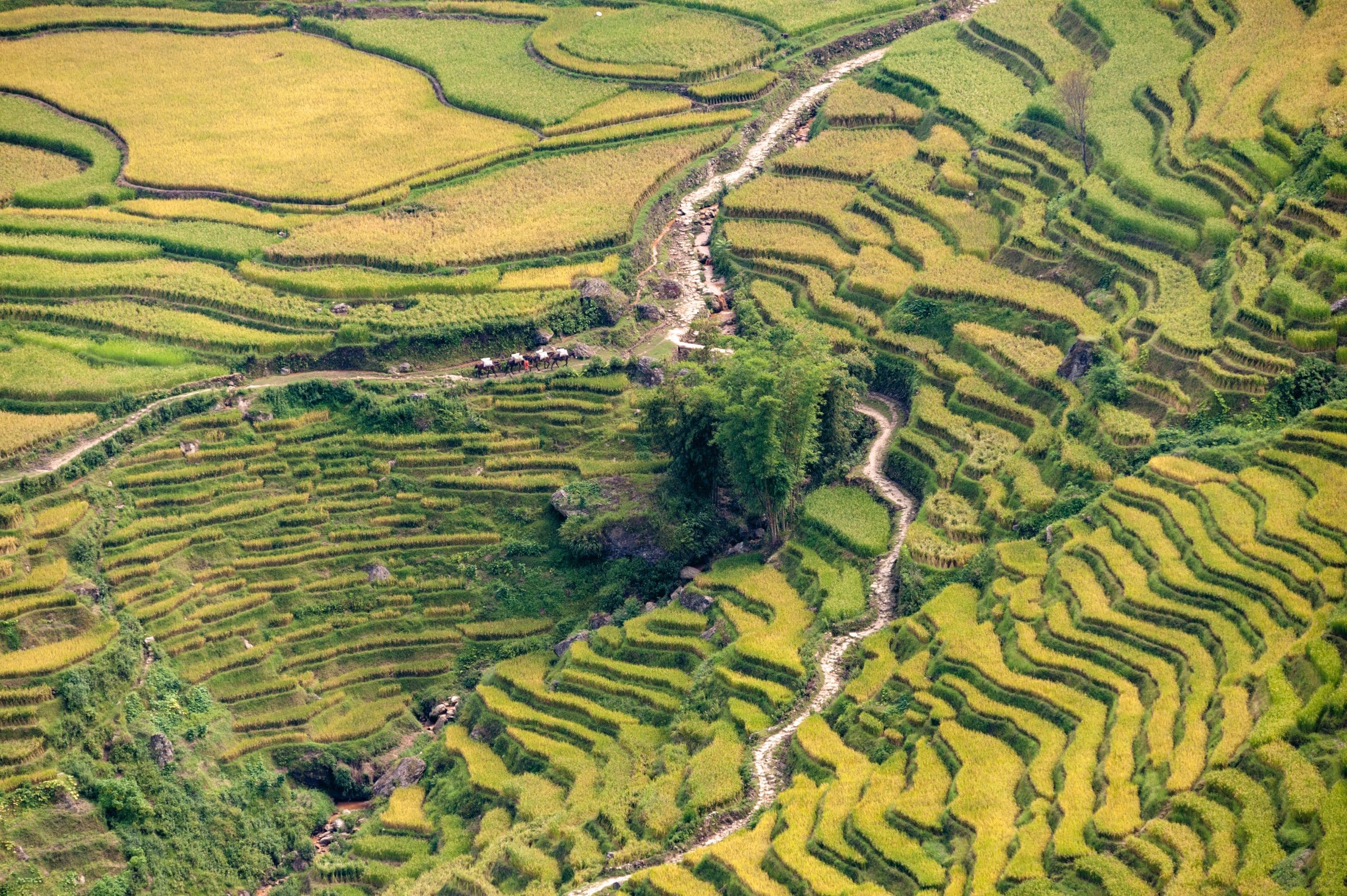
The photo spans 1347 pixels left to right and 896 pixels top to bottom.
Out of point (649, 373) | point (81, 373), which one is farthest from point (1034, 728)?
point (81, 373)

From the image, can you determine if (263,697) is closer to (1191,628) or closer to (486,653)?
(486,653)

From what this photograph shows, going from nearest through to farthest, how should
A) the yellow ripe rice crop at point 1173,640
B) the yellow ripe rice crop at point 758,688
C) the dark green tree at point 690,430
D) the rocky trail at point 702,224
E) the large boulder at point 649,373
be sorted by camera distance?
the yellow ripe rice crop at point 1173,640 → the yellow ripe rice crop at point 758,688 → the dark green tree at point 690,430 → the large boulder at point 649,373 → the rocky trail at point 702,224

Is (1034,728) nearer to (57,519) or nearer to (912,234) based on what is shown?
(912,234)

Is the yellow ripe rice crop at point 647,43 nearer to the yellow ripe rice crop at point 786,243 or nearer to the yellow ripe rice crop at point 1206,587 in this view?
the yellow ripe rice crop at point 786,243

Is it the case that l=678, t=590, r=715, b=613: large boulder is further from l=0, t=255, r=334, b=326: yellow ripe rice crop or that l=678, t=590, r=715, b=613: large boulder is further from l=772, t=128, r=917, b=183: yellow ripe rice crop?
l=772, t=128, r=917, b=183: yellow ripe rice crop

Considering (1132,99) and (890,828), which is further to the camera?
(1132,99)

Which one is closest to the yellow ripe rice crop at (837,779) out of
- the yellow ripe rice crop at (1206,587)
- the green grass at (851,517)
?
the green grass at (851,517)
